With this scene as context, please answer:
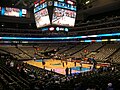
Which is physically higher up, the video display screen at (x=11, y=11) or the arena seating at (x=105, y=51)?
the video display screen at (x=11, y=11)

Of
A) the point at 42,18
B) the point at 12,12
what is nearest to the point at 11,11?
the point at 12,12

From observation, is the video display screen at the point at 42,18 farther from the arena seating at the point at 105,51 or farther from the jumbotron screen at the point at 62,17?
the arena seating at the point at 105,51

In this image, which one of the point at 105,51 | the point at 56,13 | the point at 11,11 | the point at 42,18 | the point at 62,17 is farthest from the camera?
the point at 11,11

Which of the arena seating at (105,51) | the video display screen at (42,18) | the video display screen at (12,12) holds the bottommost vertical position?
the arena seating at (105,51)

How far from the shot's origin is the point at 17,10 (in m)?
37.8

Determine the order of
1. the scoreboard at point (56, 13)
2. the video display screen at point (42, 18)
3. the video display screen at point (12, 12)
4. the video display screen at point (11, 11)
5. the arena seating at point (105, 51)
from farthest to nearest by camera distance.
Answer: the video display screen at point (12, 12)
the video display screen at point (11, 11)
the arena seating at point (105, 51)
the video display screen at point (42, 18)
the scoreboard at point (56, 13)

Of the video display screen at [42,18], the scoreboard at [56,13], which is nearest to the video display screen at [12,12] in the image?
the video display screen at [42,18]

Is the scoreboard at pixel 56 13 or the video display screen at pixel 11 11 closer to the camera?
the scoreboard at pixel 56 13

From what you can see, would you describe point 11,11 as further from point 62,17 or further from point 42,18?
point 62,17

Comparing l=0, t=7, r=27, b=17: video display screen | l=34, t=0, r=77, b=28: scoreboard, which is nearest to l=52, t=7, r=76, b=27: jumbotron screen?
l=34, t=0, r=77, b=28: scoreboard

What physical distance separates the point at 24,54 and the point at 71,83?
33472 millimetres

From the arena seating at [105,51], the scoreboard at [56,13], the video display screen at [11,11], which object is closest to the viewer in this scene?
the scoreboard at [56,13]

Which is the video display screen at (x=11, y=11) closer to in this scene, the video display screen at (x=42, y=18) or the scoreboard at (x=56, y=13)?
the video display screen at (x=42, y=18)

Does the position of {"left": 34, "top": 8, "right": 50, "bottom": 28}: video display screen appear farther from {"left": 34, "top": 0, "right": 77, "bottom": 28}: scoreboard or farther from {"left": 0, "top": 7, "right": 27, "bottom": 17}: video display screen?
{"left": 0, "top": 7, "right": 27, "bottom": 17}: video display screen
